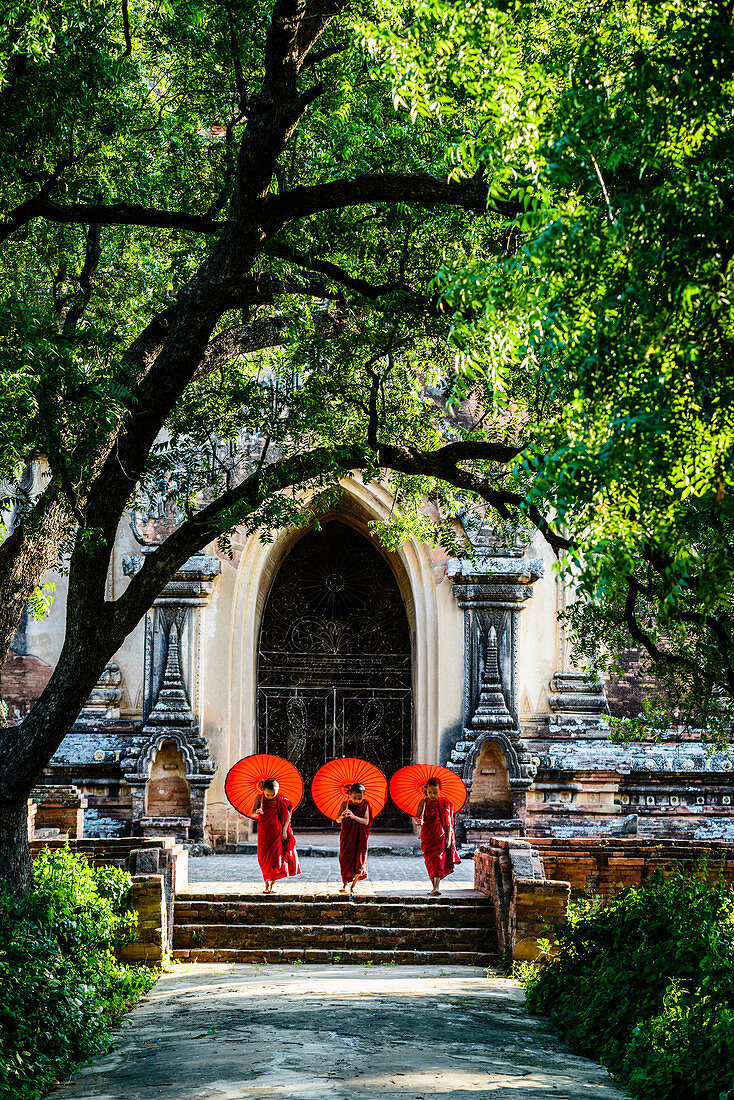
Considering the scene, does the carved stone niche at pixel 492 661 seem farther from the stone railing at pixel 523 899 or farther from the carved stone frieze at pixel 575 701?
the stone railing at pixel 523 899

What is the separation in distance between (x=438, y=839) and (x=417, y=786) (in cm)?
105

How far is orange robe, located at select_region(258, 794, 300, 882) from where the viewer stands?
37.7 feet

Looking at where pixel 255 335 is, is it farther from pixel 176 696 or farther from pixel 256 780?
pixel 176 696

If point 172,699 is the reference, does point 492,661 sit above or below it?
above

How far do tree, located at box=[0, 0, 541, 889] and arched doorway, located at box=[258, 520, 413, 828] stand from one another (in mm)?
5973

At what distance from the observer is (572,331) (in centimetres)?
441

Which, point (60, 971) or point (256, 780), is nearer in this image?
point (60, 971)

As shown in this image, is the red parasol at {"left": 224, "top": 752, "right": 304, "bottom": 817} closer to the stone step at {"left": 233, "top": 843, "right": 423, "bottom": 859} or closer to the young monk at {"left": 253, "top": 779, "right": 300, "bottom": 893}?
the young monk at {"left": 253, "top": 779, "right": 300, "bottom": 893}

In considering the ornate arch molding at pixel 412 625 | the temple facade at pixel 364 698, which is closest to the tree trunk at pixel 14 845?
the temple facade at pixel 364 698

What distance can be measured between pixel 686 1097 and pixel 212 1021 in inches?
133

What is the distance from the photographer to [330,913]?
10.9 metres

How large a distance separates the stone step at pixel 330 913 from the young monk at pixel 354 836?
32cm

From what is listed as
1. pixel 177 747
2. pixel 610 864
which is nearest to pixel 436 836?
pixel 610 864

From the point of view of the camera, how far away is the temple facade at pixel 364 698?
15078mm
